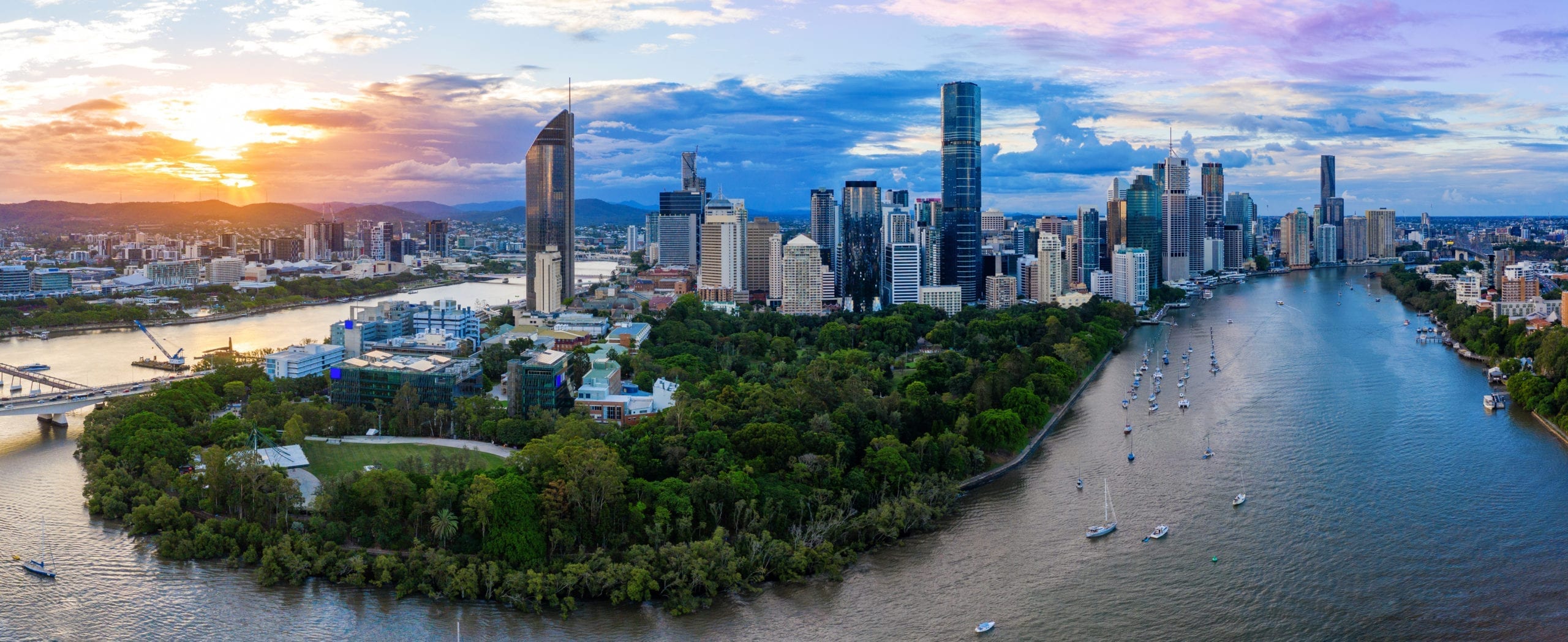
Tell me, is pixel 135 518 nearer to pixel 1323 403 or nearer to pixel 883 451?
pixel 883 451

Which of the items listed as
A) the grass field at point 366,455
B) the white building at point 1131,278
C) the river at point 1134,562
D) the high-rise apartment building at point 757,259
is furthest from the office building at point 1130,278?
the grass field at point 366,455

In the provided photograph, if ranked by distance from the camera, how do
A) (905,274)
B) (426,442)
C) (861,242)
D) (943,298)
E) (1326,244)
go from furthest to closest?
1. (1326,244)
2. (861,242)
3. (905,274)
4. (943,298)
5. (426,442)

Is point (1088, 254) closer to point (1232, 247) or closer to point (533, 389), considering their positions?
point (1232, 247)

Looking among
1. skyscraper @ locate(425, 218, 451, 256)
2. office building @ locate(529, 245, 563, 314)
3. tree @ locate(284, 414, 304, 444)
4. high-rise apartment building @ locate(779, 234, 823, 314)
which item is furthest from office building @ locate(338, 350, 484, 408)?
skyscraper @ locate(425, 218, 451, 256)

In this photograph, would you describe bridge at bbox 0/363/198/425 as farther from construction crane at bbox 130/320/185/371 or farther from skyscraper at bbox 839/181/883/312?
skyscraper at bbox 839/181/883/312

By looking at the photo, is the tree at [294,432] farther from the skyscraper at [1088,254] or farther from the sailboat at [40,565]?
the skyscraper at [1088,254]

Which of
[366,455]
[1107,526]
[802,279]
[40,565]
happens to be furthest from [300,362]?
[802,279]

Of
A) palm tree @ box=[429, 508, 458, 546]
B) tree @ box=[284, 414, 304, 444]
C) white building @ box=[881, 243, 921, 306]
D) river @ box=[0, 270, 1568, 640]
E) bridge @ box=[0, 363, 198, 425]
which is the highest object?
white building @ box=[881, 243, 921, 306]

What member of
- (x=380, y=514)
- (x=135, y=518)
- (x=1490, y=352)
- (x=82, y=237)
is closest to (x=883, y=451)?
(x=380, y=514)
